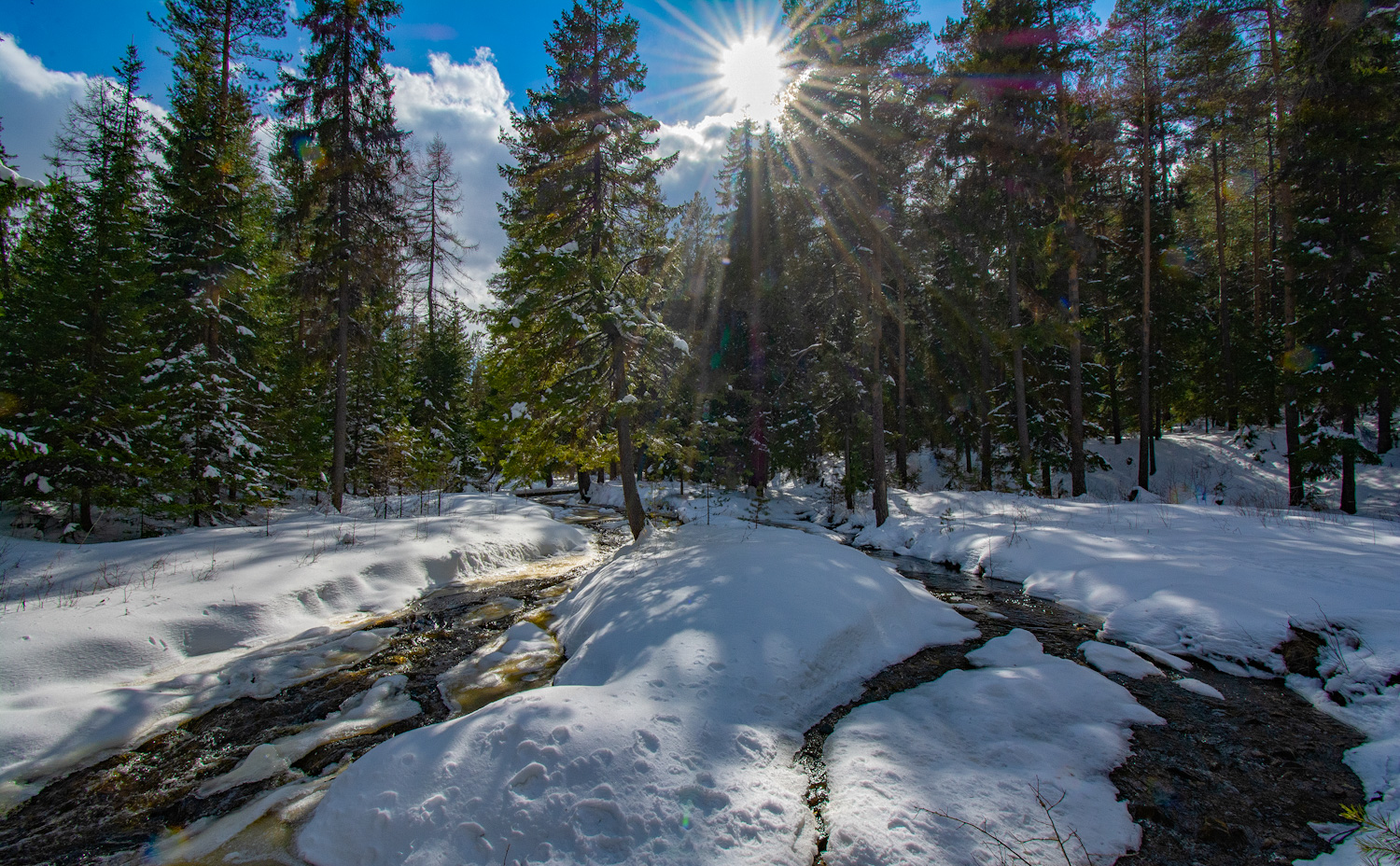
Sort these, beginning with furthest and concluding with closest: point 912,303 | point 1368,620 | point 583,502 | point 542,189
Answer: point 583,502
point 912,303
point 542,189
point 1368,620

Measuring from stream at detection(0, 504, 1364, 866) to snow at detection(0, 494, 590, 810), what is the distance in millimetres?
470

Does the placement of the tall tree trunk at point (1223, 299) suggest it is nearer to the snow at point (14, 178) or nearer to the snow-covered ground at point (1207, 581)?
the snow-covered ground at point (1207, 581)

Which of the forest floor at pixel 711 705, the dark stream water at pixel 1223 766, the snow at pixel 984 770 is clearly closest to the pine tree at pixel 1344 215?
the forest floor at pixel 711 705

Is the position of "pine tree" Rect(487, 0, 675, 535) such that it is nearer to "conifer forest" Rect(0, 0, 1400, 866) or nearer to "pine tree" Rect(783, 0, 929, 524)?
"conifer forest" Rect(0, 0, 1400, 866)

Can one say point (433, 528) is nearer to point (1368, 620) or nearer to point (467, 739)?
point (467, 739)

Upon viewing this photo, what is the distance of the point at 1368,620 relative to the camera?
16.7 feet

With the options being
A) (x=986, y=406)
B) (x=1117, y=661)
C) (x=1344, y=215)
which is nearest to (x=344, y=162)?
(x=1117, y=661)

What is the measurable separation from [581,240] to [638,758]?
1061 centimetres

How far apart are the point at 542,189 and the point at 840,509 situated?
1402 centimetres

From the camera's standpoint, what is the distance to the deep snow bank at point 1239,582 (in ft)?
15.0

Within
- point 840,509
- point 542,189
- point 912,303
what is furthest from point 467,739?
point 912,303

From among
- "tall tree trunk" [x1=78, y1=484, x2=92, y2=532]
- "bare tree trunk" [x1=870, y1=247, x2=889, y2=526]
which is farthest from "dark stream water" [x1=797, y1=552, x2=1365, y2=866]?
"tall tree trunk" [x1=78, y1=484, x2=92, y2=532]

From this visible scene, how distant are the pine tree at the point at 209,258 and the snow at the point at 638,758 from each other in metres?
13.2

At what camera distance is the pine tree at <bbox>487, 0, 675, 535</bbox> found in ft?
35.2
